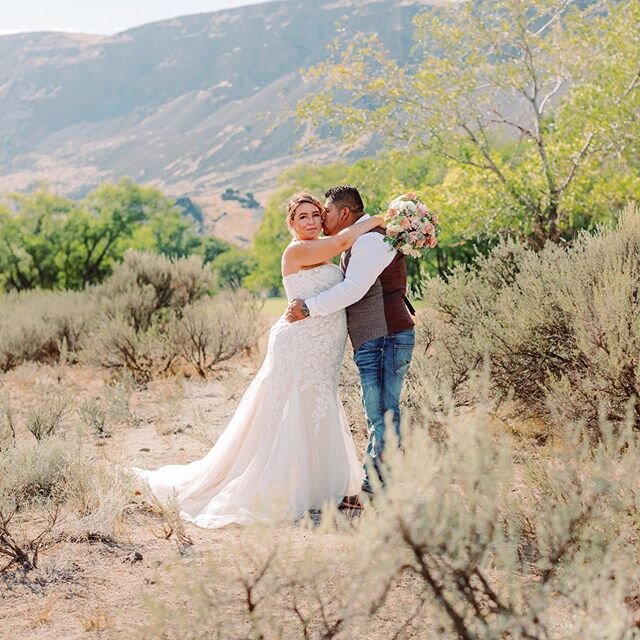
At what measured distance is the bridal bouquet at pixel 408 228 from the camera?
5.27 meters

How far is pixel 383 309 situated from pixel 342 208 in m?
0.73

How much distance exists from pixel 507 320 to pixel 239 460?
2.61 m

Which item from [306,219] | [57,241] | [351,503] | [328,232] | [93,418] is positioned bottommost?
[351,503]

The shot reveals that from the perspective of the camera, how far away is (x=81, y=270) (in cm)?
3291

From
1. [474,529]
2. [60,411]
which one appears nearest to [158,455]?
[60,411]

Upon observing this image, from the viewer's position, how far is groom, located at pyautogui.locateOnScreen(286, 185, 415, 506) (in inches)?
209

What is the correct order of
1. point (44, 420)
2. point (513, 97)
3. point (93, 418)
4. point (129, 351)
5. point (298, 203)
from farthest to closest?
point (513, 97)
point (129, 351)
point (93, 418)
point (44, 420)
point (298, 203)

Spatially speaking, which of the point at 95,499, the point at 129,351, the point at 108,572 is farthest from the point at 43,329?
the point at 108,572

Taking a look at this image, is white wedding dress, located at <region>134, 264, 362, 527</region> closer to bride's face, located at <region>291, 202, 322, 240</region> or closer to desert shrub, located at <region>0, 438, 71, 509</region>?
bride's face, located at <region>291, 202, 322, 240</region>

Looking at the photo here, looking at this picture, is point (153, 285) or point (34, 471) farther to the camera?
point (153, 285)

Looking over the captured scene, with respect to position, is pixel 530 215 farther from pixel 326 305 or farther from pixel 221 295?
pixel 326 305

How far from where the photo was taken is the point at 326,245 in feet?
17.5

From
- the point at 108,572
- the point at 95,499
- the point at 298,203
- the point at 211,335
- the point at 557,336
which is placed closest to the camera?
the point at 108,572

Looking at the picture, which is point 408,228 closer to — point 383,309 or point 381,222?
point 381,222
